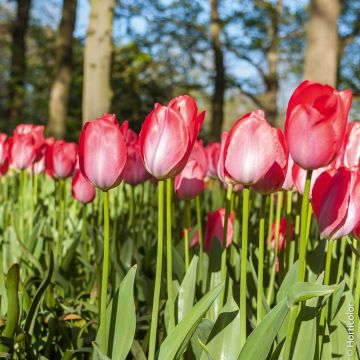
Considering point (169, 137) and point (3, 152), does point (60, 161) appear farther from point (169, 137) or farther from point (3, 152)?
point (169, 137)

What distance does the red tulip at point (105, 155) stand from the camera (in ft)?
3.48

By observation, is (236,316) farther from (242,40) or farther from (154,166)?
(242,40)

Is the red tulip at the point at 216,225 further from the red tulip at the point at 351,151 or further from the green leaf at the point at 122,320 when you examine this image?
the green leaf at the point at 122,320

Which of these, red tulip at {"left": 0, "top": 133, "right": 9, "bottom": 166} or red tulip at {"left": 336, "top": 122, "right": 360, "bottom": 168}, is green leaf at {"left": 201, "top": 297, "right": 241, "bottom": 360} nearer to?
red tulip at {"left": 336, "top": 122, "right": 360, "bottom": 168}

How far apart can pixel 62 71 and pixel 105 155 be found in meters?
7.09

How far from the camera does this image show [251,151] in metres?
1.04

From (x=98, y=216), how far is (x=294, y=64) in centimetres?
1526

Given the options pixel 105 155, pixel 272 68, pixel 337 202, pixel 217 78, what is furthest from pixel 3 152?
pixel 272 68

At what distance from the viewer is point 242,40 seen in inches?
552

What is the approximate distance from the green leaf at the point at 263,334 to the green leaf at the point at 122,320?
237 millimetres

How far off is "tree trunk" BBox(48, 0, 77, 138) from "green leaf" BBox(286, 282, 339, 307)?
22.2ft

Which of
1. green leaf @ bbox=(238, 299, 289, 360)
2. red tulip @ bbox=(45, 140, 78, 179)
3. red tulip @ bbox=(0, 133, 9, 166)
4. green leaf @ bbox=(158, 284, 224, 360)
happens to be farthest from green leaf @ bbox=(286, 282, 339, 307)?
red tulip @ bbox=(0, 133, 9, 166)

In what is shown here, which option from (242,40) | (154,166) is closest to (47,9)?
(242,40)

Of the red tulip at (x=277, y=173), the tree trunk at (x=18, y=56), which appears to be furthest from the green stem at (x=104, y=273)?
the tree trunk at (x=18, y=56)
